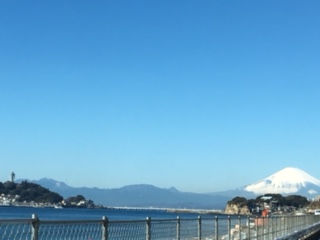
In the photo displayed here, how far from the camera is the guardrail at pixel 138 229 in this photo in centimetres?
856

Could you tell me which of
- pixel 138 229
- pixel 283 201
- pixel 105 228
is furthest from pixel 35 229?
pixel 283 201

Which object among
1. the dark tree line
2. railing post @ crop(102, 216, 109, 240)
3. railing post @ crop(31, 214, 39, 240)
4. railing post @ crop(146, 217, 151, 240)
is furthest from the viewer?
the dark tree line

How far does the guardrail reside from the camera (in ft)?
28.1

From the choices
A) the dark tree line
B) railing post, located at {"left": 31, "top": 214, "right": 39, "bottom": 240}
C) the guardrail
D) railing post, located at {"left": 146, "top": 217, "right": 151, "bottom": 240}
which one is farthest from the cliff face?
railing post, located at {"left": 31, "top": 214, "right": 39, "bottom": 240}

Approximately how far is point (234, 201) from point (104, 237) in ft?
621

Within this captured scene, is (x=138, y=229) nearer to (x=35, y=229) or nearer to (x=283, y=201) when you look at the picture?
(x=35, y=229)

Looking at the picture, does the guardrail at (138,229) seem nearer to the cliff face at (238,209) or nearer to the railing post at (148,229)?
the railing post at (148,229)

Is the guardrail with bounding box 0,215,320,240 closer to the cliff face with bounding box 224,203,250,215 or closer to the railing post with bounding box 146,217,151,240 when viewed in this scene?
the railing post with bounding box 146,217,151,240

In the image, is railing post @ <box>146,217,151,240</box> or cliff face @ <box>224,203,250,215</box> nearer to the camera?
railing post @ <box>146,217,151,240</box>

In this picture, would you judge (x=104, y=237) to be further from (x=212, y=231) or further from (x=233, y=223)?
(x=233, y=223)

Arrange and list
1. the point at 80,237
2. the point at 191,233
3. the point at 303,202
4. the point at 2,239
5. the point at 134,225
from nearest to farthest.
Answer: the point at 2,239
the point at 80,237
the point at 134,225
the point at 191,233
the point at 303,202

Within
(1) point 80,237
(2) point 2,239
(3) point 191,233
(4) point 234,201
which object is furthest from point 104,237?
(4) point 234,201

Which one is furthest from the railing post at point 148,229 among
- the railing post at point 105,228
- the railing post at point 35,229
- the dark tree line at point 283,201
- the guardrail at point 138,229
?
the dark tree line at point 283,201

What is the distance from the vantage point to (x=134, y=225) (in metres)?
11.8
